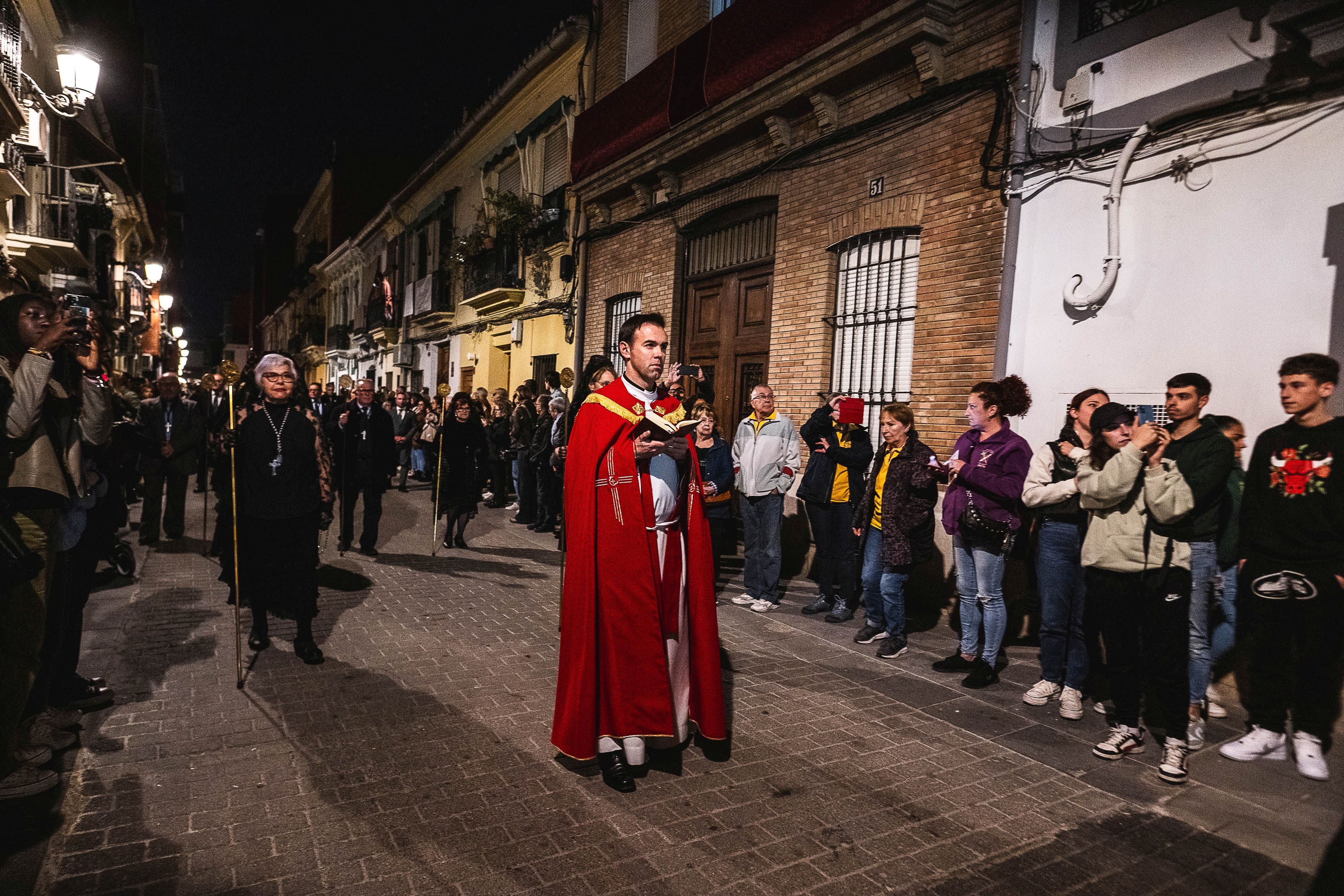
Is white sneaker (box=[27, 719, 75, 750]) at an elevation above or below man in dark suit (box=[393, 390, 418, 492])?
below

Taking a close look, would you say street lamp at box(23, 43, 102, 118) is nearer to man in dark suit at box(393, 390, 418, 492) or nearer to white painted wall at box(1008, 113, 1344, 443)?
man in dark suit at box(393, 390, 418, 492)

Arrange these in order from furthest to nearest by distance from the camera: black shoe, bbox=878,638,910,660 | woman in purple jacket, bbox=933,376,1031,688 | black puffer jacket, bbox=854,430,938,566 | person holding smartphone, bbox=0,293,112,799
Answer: black shoe, bbox=878,638,910,660, black puffer jacket, bbox=854,430,938,566, woman in purple jacket, bbox=933,376,1031,688, person holding smartphone, bbox=0,293,112,799

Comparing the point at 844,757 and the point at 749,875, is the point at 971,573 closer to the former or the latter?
the point at 844,757

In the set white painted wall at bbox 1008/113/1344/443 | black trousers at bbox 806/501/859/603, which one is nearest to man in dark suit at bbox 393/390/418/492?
black trousers at bbox 806/501/859/603

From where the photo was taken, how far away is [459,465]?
9.02 metres

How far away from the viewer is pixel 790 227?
30.5 feet

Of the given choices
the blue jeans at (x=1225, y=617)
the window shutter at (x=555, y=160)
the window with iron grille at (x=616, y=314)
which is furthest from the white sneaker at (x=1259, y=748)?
the window shutter at (x=555, y=160)

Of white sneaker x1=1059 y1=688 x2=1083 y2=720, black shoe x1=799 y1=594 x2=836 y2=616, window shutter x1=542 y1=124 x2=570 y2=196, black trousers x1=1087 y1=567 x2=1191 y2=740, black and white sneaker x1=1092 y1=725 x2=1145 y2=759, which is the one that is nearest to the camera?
black trousers x1=1087 y1=567 x2=1191 y2=740

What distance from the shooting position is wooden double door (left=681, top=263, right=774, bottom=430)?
10.0 m

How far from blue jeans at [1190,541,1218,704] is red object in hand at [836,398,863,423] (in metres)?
2.75

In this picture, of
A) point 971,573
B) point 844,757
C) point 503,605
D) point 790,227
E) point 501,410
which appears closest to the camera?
point 844,757

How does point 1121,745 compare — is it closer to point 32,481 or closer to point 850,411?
point 850,411

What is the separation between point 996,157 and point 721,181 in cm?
431

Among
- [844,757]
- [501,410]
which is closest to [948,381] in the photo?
[844,757]
